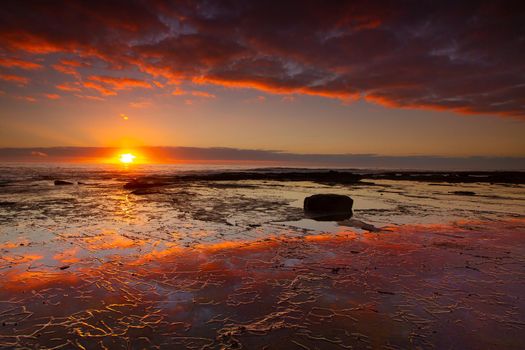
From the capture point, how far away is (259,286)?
6.64 meters

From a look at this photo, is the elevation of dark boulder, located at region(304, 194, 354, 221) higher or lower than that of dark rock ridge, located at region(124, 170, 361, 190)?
higher

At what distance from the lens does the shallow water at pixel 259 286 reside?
4.73 m

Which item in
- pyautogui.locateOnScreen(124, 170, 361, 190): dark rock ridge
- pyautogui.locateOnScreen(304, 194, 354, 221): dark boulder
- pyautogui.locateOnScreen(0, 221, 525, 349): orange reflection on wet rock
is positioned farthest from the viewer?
pyautogui.locateOnScreen(124, 170, 361, 190): dark rock ridge

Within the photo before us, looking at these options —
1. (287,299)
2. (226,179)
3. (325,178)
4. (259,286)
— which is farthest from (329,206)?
(325,178)

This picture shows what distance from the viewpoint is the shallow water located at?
4.73 m

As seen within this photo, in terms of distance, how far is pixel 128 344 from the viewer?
444 centimetres

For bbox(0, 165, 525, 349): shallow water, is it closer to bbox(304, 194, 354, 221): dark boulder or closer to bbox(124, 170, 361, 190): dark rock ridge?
bbox(304, 194, 354, 221): dark boulder

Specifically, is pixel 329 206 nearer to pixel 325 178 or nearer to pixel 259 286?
pixel 259 286

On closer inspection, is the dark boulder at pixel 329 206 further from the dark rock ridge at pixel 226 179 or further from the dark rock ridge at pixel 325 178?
the dark rock ridge at pixel 226 179

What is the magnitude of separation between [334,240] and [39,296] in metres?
8.28

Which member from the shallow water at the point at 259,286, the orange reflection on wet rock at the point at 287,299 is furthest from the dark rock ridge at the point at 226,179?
the orange reflection on wet rock at the point at 287,299

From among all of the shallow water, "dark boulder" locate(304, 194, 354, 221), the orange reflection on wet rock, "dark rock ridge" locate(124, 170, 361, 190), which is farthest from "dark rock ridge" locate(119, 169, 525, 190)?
the orange reflection on wet rock

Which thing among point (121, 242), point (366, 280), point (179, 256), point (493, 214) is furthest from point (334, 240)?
point (493, 214)

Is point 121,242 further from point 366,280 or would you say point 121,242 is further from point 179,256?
point 366,280
